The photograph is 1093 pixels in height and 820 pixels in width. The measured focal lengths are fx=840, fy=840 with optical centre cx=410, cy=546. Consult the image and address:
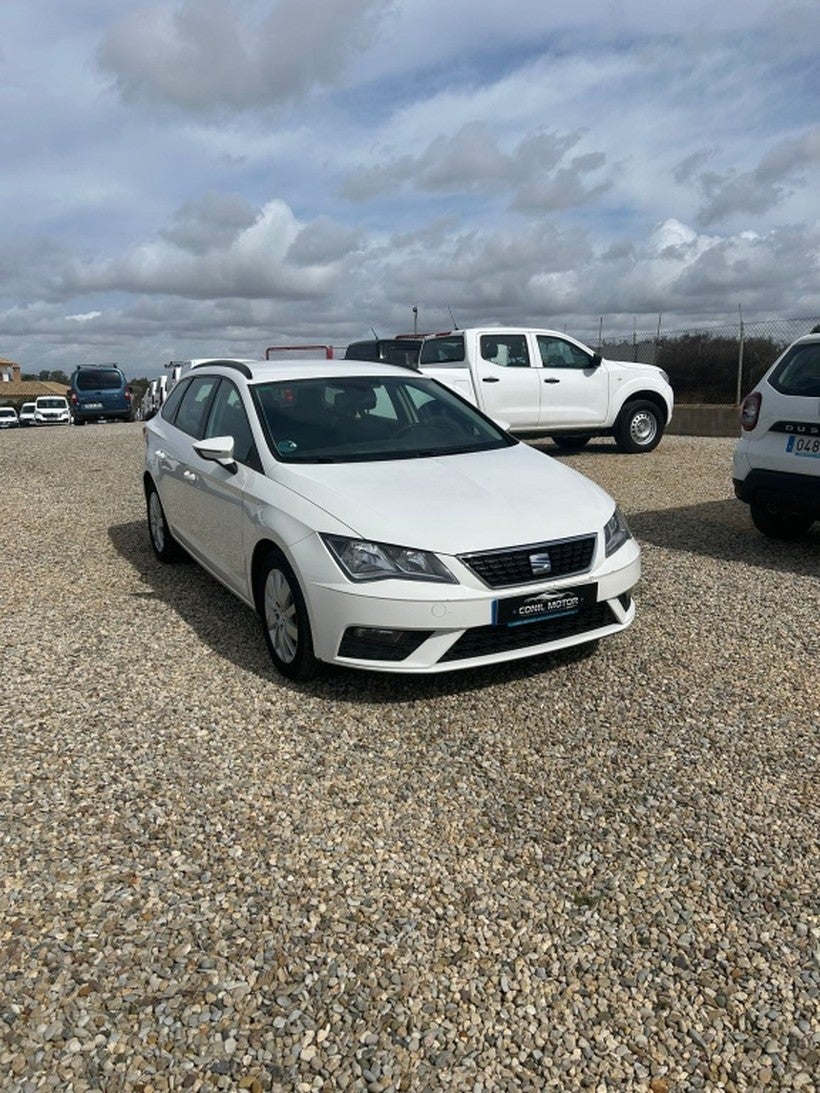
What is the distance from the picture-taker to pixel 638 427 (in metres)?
12.6

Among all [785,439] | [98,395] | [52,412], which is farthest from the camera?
[52,412]

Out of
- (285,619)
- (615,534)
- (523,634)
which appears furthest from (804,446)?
(285,619)

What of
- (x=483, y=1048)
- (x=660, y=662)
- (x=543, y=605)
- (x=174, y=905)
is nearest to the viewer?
(x=483, y=1048)

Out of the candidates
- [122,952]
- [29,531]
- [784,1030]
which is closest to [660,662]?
[784,1030]

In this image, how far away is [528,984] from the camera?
2.26 meters

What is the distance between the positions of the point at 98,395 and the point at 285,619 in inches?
976

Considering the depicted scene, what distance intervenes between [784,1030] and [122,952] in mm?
1779

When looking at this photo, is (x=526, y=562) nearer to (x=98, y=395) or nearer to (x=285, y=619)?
(x=285, y=619)

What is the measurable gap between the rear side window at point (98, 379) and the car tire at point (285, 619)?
80.9 ft

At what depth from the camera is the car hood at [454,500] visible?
3762 mm

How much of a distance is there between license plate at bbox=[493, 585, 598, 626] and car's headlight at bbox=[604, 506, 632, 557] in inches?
10.5

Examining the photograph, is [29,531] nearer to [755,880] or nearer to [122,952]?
[122,952]

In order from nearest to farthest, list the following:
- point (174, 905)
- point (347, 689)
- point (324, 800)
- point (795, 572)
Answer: point (174, 905), point (324, 800), point (347, 689), point (795, 572)

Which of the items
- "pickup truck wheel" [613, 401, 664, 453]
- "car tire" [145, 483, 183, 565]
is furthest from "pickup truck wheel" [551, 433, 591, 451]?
"car tire" [145, 483, 183, 565]
